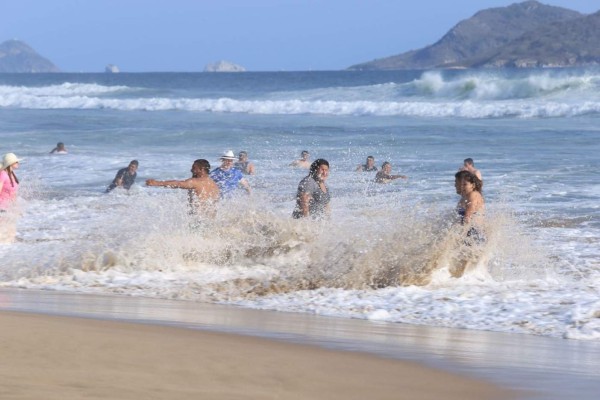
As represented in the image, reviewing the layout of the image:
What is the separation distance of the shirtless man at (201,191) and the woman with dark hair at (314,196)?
3.11ft

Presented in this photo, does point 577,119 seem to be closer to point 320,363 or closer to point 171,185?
point 171,185

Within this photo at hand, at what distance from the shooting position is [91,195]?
20875mm

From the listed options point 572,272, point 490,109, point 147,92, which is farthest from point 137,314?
point 147,92

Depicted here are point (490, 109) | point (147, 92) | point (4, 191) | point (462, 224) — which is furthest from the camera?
point (147, 92)

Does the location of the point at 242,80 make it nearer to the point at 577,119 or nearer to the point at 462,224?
the point at 577,119

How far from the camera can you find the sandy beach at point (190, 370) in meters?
5.39

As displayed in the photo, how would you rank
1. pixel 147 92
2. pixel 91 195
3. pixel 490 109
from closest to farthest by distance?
pixel 91 195 → pixel 490 109 → pixel 147 92

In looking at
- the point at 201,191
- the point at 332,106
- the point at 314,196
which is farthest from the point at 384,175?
the point at 332,106

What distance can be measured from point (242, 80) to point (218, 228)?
75753 mm

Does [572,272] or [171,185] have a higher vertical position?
[171,185]

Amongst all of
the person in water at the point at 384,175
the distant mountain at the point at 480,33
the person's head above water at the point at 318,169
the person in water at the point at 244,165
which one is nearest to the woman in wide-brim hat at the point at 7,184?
the person's head above water at the point at 318,169

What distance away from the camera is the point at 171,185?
40.7ft

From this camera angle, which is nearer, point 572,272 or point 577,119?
point 572,272

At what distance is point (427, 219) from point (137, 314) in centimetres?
359
